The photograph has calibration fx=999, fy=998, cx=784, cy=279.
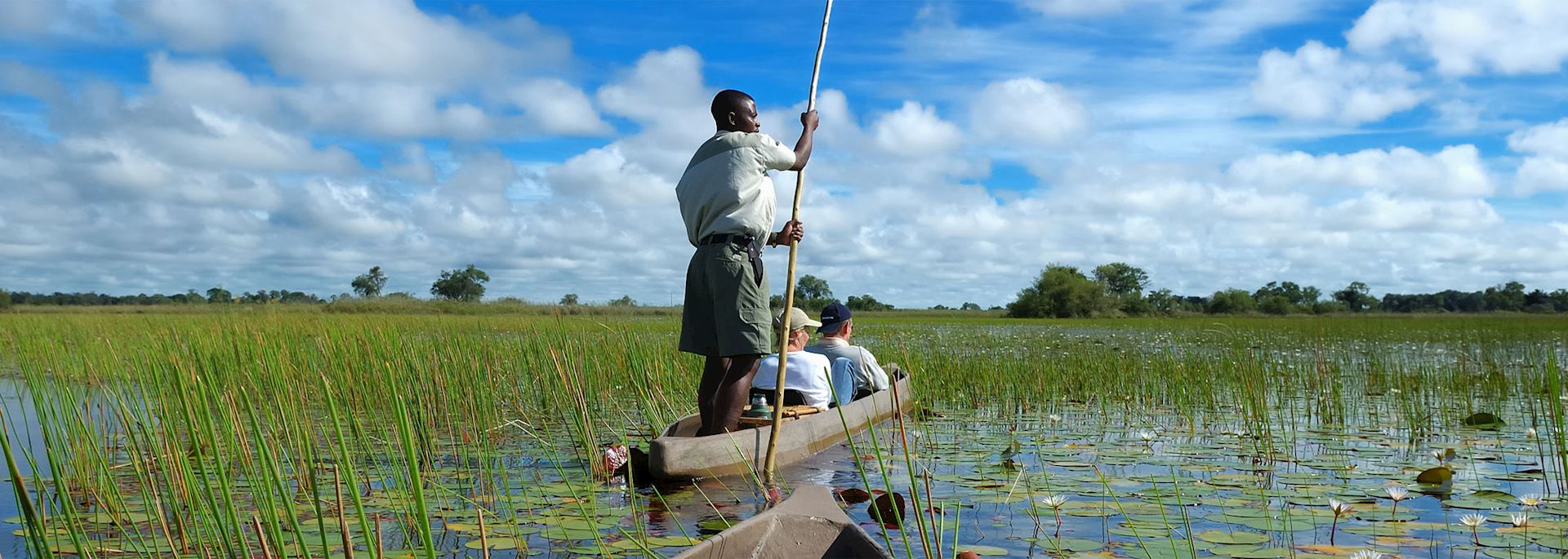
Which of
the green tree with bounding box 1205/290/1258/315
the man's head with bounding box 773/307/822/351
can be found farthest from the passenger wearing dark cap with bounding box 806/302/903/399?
the green tree with bounding box 1205/290/1258/315

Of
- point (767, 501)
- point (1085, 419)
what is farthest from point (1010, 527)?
point (1085, 419)

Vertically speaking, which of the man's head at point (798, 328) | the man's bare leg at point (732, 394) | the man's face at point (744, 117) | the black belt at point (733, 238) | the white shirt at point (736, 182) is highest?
the man's face at point (744, 117)

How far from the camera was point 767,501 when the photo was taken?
15.2 ft

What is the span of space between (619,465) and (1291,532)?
10.8 feet

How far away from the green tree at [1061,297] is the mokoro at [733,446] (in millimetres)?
49774

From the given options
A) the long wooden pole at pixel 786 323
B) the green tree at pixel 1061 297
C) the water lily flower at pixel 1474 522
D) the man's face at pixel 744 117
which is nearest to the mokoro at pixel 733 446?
the long wooden pole at pixel 786 323

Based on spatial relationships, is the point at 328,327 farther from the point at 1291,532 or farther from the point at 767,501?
the point at 1291,532

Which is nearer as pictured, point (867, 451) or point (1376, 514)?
point (1376, 514)

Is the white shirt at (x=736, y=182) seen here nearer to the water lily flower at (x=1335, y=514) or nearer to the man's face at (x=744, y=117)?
the man's face at (x=744, y=117)

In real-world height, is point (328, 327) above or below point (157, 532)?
A: above

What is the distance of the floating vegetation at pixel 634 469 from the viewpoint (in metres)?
3.56

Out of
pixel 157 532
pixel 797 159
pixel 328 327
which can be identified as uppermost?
pixel 797 159

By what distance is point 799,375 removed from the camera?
6.81 meters

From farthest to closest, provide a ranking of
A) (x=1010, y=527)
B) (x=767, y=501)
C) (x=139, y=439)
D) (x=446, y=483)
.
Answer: (x=139, y=439) < (x=446, y=483) < (x=767, y=501) < (x=1010, y=527)
